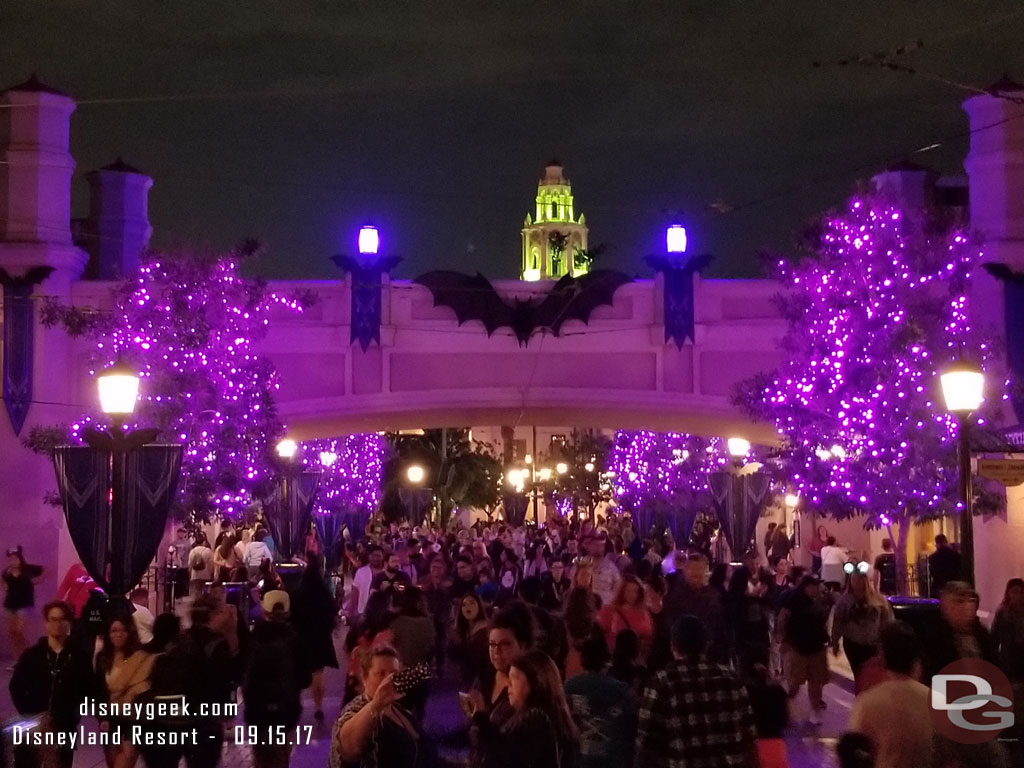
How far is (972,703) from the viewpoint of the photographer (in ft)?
26.2

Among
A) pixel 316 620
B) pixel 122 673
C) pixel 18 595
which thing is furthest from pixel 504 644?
pixel 18 595

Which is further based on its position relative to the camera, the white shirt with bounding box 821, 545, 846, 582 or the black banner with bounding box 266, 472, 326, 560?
the black banner with bounding box 266, 472, 326, 560

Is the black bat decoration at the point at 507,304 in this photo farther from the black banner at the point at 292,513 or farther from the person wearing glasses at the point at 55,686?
the person wearing glasses at the point at 55,686

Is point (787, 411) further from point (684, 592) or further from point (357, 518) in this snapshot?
point (357, 518)

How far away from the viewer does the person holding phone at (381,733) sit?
7127 mm

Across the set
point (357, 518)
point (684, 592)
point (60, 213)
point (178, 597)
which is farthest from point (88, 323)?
point (357, 518)

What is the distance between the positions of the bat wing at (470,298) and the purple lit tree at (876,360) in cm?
554

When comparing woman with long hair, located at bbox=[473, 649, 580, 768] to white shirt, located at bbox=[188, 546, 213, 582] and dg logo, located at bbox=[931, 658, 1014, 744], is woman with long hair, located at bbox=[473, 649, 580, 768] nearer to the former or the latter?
dg logo, located at bbox=[931, 658, 1014, 744]

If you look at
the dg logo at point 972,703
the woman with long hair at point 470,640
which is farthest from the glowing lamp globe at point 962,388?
the dg logo at point 972,703

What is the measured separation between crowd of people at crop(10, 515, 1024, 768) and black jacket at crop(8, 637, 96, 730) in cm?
1

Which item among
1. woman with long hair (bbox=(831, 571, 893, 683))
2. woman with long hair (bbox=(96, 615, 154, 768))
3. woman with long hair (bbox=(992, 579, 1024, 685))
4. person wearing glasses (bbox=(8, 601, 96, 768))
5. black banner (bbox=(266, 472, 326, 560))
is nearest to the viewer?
woman with long hair (bbox=(96, 615, 154, 768))

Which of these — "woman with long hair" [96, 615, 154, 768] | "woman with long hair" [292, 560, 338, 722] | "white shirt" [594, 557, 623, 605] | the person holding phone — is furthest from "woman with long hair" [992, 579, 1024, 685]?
"woman with long hair" [96, 615, 154, 768]

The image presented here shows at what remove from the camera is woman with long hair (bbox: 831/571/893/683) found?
14164mm

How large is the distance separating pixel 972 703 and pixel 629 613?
543 cm
